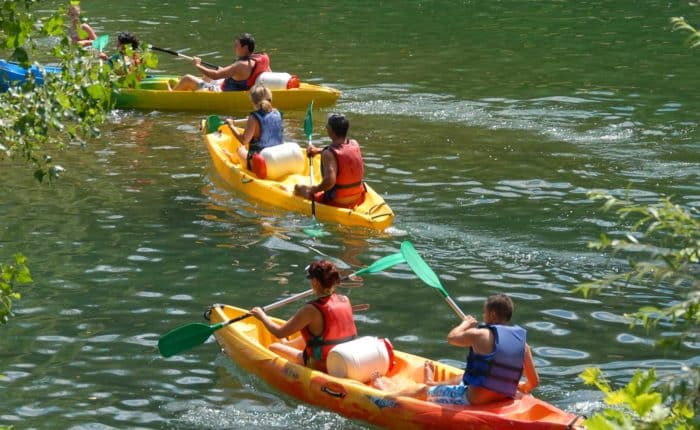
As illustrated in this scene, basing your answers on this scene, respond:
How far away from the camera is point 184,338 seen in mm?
8930

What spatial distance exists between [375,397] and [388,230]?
167 inches

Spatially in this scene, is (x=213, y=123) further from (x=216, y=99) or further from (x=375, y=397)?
(x=375, y=397)

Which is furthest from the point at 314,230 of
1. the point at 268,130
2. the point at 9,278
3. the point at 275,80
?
the point at 9,278

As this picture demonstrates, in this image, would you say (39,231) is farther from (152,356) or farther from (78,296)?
(152,356)

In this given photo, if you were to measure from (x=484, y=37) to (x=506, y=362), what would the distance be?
1663 cm

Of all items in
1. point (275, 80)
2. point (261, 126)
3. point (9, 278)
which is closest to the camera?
point (9, 278)

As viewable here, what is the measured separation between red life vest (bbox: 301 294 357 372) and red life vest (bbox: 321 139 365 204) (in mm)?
3779

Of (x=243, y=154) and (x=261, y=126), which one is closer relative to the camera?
(x=261, y=126)

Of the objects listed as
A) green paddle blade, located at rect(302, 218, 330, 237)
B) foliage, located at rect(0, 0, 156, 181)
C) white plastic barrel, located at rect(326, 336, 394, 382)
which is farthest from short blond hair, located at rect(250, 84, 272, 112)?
foliage, located at rect(0, 0, 156, 181)

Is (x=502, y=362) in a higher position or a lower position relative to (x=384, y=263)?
lower

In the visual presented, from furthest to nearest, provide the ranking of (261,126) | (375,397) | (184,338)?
(261,126) → (184,338) → (375,397)

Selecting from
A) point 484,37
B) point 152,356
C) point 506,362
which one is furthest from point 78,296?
point 484,37

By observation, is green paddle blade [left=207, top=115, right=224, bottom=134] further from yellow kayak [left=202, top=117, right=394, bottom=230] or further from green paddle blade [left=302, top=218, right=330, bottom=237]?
green paddle blade [left=302, top=218, right=330, bottom=237]

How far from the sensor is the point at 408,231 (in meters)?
12.0
